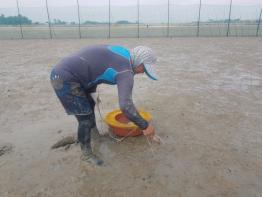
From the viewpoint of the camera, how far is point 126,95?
2.67 m

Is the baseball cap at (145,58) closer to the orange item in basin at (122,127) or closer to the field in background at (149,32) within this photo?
the orange item in basin at (122,127)

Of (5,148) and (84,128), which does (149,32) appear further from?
(84,128)

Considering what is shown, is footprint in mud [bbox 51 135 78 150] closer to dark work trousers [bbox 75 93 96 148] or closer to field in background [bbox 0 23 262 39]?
dark work trousers [bbox 75 93 96 148]

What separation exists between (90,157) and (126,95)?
3.93ft

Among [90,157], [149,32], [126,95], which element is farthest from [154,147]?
[149,32]

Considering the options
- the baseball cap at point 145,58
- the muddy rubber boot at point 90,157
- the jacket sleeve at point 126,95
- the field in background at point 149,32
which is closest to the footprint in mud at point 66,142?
the muddy rubber boot at point 90,157

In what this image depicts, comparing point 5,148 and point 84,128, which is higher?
point 84,128

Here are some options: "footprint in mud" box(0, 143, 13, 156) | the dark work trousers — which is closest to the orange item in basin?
the dark work trousers

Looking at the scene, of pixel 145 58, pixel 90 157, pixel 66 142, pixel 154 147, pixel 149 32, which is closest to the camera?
pixel 145 58

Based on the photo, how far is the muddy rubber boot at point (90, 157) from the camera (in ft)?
11.3

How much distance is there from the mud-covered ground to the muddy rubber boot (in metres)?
0.09

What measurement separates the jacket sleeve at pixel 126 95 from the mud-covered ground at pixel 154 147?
32.8 inches

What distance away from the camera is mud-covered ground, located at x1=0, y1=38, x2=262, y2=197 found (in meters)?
3.09

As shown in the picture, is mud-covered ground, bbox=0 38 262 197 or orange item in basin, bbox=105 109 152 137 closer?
mud-covered ground, bbox=0 38 262 197
